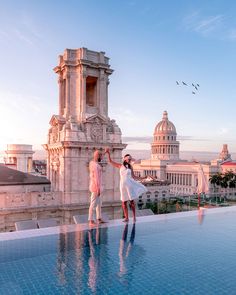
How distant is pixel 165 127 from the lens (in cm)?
13075

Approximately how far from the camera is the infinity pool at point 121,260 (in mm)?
6250

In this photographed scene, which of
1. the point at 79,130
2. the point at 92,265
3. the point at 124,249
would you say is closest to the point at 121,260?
the point at 92,265

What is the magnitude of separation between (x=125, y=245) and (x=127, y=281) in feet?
8.06

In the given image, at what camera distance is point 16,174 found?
2580 cm

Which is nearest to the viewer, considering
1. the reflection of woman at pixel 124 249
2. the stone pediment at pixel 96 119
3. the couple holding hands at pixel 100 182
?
the reflection of woman at pixel 124 249

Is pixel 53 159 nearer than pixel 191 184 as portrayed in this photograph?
Yes

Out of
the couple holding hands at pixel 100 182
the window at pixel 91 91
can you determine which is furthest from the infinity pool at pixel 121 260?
the window at pixel 91 91

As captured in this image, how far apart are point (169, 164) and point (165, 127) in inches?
651

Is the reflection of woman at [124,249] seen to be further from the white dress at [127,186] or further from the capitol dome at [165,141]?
the capitol dome at [165,141]

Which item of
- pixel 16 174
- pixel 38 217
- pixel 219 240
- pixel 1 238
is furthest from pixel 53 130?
pixel 219 240

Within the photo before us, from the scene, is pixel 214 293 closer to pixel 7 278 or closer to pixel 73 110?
pixel 7 278

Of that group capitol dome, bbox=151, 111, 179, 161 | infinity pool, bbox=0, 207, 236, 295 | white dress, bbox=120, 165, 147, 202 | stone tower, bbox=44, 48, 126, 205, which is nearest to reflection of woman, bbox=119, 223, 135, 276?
infinity pool, bbox=0, 207, 236, 295

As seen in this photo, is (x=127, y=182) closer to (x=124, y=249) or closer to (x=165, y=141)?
(x=124, y=249)

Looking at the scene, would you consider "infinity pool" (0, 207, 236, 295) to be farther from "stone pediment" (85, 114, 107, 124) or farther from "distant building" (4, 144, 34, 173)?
"distant building" (4, 144, 34, 173)
